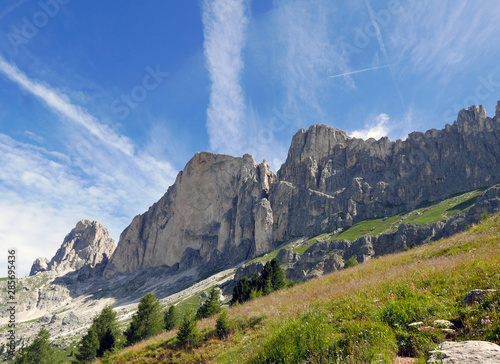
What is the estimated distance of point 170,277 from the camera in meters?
185

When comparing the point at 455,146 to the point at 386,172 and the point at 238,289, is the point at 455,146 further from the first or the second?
the point at 238,289

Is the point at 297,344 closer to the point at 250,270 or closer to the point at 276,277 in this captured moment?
the point at 276,277

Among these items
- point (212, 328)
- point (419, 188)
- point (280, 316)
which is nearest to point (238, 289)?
point (212, 328)

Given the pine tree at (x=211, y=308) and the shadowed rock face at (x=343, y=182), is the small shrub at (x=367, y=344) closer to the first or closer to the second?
the pine tree at (x=211, y=308)

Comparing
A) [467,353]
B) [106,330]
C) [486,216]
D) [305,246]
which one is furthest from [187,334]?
[305,246]

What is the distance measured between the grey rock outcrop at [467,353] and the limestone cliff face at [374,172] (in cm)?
14292

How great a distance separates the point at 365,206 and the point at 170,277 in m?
146

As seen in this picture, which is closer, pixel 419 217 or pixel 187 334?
Result: pixel 187 334

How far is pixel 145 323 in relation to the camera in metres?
34.8

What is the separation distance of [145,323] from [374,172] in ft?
527

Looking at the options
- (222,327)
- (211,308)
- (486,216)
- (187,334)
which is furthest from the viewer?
(211,308)

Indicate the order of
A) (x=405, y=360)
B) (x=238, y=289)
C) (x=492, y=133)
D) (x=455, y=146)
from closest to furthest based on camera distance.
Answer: (x=405, y=360) < (x=238, y=289) < (x=492, y=133) < (x=455, y=146)

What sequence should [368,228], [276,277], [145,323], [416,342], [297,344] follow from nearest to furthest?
[416,342]
[297,344]
[145,323]
[276,277]
[368,228]

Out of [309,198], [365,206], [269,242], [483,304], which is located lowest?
[483,304]
